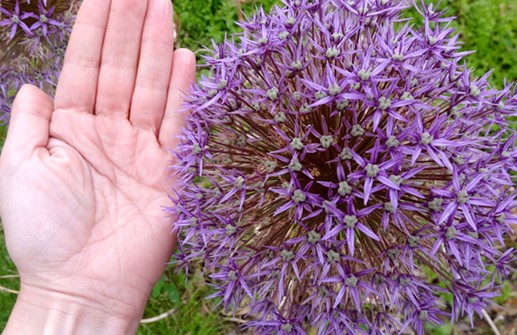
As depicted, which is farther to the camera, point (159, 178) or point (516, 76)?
point (516, 76)

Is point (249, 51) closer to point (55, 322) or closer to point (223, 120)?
point (223, 120)

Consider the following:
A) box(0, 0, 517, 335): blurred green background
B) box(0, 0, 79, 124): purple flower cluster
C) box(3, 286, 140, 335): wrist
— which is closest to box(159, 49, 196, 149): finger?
box(0, 0, 79, 124): purple flower cluster

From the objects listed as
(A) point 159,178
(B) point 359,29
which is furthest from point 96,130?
(B) point 359,29

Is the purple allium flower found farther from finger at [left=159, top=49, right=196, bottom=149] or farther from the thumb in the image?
finger at [left=159, top=49, right=196, bottom=149]

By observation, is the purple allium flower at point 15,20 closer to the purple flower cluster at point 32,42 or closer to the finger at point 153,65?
the purple flower cluster at point 32,42

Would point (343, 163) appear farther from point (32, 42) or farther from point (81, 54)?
point (32, 42)

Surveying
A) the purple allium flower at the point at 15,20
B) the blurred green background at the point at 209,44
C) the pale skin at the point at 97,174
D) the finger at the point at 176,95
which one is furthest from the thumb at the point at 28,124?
the blurred green background at the point at 209,44

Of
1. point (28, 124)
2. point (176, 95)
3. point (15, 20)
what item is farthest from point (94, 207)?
point (15, 20)
